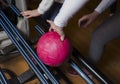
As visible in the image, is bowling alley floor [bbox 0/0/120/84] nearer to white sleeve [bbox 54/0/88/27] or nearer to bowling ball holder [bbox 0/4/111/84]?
bowling ball holder [bbox 0/4/111/84]

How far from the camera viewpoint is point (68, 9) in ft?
3.31

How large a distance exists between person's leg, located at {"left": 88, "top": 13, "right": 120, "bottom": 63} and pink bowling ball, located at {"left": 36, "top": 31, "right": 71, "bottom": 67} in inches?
8.3

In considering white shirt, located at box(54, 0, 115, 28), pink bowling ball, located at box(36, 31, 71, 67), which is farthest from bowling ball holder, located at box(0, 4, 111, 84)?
white shirt, located at box(54, 0, 115, 28)

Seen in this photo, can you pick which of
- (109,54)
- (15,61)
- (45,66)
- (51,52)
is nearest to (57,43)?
(51,52)

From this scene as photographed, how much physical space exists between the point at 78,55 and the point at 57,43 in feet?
0.80

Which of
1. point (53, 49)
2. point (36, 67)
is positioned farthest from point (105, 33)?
point (36, 67)

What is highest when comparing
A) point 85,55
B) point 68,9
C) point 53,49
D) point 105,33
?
point 68,9

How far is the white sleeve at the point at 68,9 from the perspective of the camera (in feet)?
3.21

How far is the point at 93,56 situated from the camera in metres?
1.39

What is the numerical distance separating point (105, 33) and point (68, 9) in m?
0.34

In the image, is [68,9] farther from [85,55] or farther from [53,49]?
[85,55]

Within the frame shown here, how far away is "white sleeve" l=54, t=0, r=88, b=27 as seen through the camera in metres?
0.98

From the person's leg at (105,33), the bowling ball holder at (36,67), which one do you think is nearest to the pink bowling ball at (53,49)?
the bowling ball holder at (36,67)

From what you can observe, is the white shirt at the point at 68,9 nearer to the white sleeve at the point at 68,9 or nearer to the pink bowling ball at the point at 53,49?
the white sleeve at the point at 68,9
